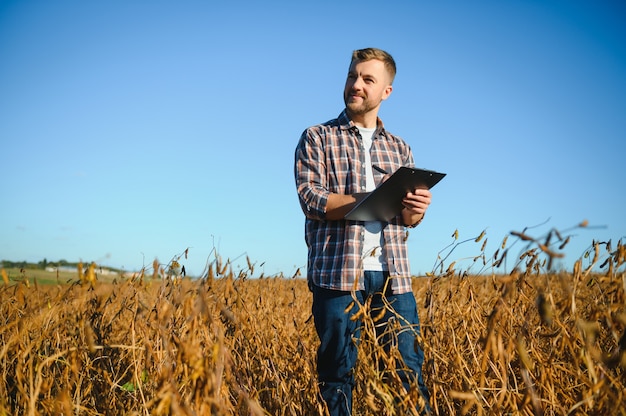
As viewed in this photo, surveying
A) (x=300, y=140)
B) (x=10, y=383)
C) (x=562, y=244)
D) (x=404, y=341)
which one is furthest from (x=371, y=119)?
(x=10, y=383)

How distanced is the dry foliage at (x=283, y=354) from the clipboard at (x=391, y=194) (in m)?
0.41

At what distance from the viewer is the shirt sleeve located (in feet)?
6.96

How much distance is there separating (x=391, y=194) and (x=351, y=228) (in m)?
0.30

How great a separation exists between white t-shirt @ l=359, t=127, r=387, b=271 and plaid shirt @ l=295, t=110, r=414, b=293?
0.03 metres

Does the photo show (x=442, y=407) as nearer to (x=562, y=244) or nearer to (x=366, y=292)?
(x=366, y=292)

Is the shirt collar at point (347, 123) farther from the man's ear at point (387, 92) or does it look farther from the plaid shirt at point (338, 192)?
the man's ear at point (387, 92)

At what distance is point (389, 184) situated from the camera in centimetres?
181

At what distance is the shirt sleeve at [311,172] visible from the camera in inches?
83.5

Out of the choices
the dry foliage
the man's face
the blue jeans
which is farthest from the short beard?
the dry foliage

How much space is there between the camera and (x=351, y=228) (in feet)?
7.01

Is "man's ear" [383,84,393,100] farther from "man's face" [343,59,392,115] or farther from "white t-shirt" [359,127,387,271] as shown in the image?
"white t-shirt" [359,127,387,271]

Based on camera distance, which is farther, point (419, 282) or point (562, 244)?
point (419, 282)

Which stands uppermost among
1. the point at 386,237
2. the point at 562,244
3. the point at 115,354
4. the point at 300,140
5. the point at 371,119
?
the point at 371,119

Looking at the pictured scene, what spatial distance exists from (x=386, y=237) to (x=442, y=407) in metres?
0.87
